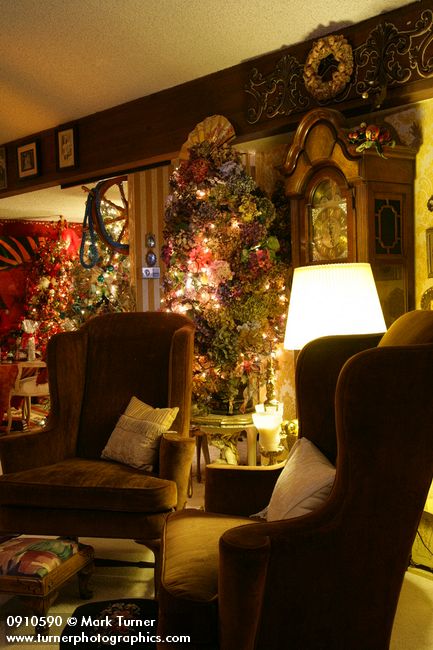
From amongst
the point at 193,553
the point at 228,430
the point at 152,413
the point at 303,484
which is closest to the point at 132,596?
the point at 152,413

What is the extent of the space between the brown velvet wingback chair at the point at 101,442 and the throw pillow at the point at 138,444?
48 mm

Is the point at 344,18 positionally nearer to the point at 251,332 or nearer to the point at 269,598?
the point at 251,332

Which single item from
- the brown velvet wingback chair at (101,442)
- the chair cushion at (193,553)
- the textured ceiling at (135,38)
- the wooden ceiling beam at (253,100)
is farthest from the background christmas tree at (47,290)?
the chair cushion at (193,553)

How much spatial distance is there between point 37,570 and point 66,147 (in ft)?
13.8

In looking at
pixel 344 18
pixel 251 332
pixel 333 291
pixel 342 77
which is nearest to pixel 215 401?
pixel 251 332

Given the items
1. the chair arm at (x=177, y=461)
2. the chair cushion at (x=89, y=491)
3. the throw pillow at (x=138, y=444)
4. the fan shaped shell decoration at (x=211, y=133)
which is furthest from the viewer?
the fan shaped shell decoration at (x=211, y=133)

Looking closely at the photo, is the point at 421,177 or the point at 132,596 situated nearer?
the point at 132,596

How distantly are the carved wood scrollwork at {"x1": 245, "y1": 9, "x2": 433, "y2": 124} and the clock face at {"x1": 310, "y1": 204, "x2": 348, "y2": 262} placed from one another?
23.1 inches

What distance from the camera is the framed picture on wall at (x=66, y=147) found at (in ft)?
19.6

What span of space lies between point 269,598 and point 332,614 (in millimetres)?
199

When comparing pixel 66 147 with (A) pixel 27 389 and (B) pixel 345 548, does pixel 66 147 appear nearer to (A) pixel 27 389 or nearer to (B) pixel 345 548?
(A) pixel 27 389

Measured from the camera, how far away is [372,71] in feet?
12.4

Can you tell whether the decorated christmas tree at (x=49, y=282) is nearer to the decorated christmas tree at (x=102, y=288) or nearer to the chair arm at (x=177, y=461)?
the decorated christmas tree at (x=102, y=288)

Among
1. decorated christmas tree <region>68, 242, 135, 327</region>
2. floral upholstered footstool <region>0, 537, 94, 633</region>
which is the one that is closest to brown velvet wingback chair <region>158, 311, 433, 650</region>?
floral upholstered footstool <region>0, 537, 94, 633</region>
